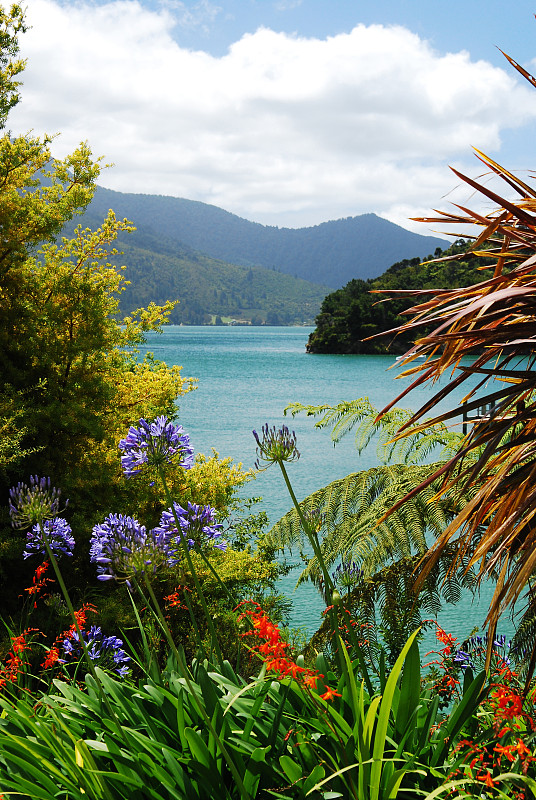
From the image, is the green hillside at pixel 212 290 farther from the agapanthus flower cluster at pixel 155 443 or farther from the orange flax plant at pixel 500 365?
the orange flax plant at pixel 500 365

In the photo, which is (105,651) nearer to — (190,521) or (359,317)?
(190,521)

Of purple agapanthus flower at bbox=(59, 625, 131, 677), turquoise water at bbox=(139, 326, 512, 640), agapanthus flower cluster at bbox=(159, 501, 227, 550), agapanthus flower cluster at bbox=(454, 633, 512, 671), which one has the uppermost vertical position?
agapanthus flower cluster at bbox=(159, 501, 227, 550)

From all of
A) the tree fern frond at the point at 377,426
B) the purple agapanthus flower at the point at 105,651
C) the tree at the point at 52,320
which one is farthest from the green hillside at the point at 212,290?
the purple agapanthus flower at the point at 105,651

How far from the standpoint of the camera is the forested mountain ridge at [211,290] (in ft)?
533

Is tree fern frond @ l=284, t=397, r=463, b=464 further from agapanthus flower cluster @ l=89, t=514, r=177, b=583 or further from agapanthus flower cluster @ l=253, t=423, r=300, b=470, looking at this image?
agapanthus flower cluster @ l=89, t=514, r=177, b=583

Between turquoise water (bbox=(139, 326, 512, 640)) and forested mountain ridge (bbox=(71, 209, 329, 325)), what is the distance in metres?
104

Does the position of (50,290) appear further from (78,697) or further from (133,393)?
(78,697)

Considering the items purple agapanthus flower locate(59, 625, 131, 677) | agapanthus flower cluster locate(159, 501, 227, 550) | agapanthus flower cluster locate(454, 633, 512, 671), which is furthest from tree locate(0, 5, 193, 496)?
agapanthus flower cluster locate(454, 633, 512, 671)

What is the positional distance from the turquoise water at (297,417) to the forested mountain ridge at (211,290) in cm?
10360

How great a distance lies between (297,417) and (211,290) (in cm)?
15545

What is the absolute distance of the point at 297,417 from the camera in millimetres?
27000

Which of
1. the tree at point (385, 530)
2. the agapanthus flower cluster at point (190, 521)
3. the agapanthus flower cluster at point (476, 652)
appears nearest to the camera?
the agapanthus flower cluster at point (190, 521)

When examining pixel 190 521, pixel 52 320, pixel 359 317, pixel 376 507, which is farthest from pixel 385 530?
pixel 359 317

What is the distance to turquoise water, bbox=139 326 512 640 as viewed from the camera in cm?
867
